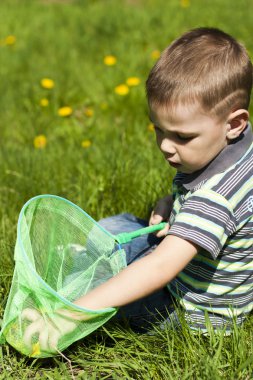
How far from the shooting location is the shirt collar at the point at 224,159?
167cm

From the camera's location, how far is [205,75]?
156cm

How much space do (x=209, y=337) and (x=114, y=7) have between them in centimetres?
409

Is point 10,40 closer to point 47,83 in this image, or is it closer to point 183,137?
point 47,83

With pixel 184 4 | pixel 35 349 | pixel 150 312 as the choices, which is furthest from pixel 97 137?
pixel 184 4

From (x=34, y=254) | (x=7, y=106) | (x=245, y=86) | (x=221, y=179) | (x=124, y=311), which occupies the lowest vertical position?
(x=7, y=106)

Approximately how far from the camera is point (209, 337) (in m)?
1.73

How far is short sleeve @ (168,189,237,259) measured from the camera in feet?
5.11

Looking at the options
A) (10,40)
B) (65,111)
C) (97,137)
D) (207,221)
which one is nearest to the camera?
(207,221)

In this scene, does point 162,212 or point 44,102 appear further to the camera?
point 44,102

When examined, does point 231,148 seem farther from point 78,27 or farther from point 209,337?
point 78,27

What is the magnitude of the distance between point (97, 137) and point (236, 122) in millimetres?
1584

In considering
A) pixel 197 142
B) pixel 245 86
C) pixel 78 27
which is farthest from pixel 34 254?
pixel 78 27

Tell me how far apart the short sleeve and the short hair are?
23 cm

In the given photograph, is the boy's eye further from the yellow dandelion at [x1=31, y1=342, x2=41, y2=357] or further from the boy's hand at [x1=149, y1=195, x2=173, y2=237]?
the yellow dandelion at [x1=31, y1=342, x2=41, y2=357]
